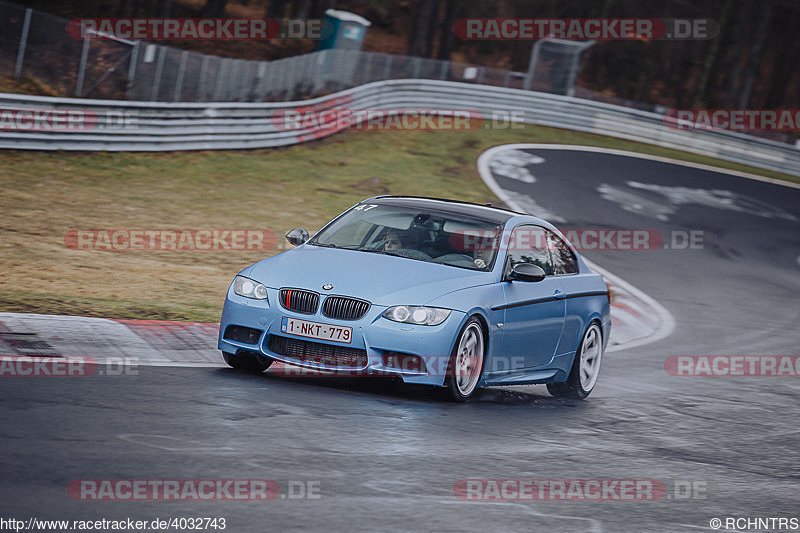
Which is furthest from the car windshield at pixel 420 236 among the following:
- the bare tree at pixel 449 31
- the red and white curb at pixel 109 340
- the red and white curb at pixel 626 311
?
the bare tree at pixel 449 31

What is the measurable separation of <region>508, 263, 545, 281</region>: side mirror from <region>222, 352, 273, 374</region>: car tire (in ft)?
6.67

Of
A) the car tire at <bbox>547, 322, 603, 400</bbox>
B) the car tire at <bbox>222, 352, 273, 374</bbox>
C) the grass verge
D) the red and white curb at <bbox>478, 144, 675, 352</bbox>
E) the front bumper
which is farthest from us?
the red and white curb at <bbox>478, 144, 675, 352</bbox>

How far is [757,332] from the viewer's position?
16.0m

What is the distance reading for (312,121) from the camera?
2817 cm

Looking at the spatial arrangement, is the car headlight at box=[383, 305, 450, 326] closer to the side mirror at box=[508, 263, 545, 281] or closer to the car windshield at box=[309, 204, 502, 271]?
the car windshield at box=[309, 204, 502, 271]

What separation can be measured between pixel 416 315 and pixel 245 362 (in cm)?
152

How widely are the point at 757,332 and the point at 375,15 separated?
59748 mm

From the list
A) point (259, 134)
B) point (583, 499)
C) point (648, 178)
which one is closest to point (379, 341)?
point (583, 499)

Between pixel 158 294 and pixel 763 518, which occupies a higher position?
pixel 763 518

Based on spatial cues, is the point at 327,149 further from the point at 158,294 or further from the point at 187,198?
the point at 158,294

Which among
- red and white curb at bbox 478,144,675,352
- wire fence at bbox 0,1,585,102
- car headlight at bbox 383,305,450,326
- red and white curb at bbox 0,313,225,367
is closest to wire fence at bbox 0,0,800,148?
wire fence at bbox 0,1,585,102

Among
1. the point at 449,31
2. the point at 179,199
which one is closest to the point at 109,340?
the point at 179,199

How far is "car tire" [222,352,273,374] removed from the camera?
8.97 meters

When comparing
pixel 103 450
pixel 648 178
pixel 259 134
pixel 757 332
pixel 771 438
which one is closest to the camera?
pixel 103 450
